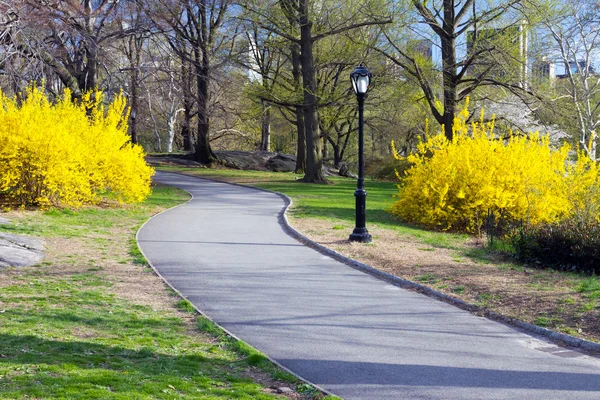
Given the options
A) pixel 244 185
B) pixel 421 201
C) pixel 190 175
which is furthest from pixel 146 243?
pixel 190 175

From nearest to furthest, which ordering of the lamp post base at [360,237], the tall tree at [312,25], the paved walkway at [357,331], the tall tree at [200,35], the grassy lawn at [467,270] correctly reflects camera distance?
the paved walkway at [357,331] < the grassy lawn at [467,270] < the lamp post base at [360,237] < the tall tree at [200,35] < the tall tree at [312,25]

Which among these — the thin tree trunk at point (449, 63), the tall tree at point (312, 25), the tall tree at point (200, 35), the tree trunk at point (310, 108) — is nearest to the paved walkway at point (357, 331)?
the tall tree at point (200, 35)

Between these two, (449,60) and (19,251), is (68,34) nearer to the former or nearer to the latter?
(19,251)

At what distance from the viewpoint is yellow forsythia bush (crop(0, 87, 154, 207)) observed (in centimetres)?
1698

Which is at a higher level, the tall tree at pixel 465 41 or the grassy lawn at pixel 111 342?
the tall tree at pixel 465 41

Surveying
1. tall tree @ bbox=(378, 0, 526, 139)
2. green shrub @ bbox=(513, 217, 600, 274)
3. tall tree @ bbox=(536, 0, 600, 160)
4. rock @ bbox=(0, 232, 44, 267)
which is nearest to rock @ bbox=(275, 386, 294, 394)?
rock @ bbox=(0, 232, 44, 267)

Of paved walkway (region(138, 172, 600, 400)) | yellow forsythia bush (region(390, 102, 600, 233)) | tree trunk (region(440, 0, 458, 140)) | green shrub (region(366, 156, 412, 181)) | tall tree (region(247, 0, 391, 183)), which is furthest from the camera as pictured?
green shrub (region(366, 156, 412, 181))

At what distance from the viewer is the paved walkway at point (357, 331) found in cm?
592

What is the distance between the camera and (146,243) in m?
13.8

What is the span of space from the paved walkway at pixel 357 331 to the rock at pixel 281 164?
28850mm

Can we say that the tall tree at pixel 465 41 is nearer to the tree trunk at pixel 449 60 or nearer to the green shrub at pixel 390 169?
the tree trunk at pixel 449 60

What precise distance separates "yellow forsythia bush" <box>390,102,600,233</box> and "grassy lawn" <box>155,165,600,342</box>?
103 centimetres

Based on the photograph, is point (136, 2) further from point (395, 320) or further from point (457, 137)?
point (395, 320)

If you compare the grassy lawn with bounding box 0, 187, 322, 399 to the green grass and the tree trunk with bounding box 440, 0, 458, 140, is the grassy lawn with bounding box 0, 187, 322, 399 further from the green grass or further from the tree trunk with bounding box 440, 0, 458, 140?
the tree trunk with bounding box 440, 0, 458, 140
